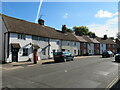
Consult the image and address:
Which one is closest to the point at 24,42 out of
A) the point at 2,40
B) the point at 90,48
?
the point at 2,40

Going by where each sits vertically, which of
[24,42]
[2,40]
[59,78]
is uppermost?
[2,40]

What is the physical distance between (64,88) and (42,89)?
1160 millimetres

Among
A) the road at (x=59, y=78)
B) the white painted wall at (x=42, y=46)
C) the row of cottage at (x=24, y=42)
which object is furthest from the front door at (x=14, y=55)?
the road at (x=59, y=78)

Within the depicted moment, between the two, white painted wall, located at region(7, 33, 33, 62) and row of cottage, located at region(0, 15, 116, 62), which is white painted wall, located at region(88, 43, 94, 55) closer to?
row of cottage, located at region(0, 15, 116, 62)

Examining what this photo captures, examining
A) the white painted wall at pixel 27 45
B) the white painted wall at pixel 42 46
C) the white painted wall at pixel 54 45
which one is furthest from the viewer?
the white painted wall at pixel 54 45

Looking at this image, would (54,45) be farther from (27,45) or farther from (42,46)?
(27,45)

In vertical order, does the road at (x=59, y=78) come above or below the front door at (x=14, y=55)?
below

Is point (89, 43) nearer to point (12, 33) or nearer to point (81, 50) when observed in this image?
point (81, 50)

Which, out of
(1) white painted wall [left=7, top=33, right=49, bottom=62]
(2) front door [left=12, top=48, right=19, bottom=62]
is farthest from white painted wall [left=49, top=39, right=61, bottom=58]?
(2) front door [left=12, top=48, right=19, bottom=62]

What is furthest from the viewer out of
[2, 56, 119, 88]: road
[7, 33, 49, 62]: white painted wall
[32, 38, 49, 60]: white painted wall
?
[32, 38, 49, 60]: white painted wall

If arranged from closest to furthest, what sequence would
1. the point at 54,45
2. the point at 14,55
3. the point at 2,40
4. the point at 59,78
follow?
the point at 59,78 < the point at 14,55 < the point at 2,40 < the point at 54,45

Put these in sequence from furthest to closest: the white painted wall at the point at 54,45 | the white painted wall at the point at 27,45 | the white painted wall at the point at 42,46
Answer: the white painted wall at the point at 54,45 → the white painted wall at the point at 42,46 → the white painted wall at the point at 27,45

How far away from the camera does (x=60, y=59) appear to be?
1978 centimetres

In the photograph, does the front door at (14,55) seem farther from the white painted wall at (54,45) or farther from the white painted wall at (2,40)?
the white painted wall at (54,45)
